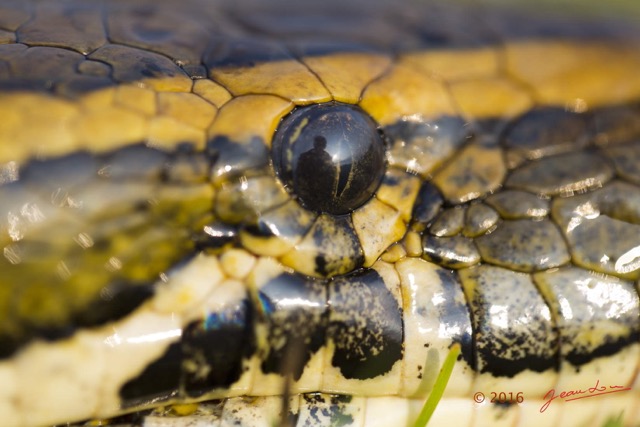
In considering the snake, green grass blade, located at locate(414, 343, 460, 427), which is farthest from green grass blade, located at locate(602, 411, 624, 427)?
green grass blade, located at locate(414, 343, 460, 427)

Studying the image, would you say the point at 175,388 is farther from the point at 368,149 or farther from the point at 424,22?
the point at 424,22

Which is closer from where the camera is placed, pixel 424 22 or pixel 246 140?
pixel 246 140

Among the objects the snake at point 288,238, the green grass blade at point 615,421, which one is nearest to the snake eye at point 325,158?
the snake at point 288,238

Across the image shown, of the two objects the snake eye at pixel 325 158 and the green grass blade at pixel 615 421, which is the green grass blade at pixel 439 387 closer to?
the snake eye at pixel 325 158

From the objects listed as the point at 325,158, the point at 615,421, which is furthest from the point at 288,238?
the point at 615,421

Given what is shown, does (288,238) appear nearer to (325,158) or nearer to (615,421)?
(325,158)

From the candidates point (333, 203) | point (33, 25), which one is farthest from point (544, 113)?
point (33, 25)
